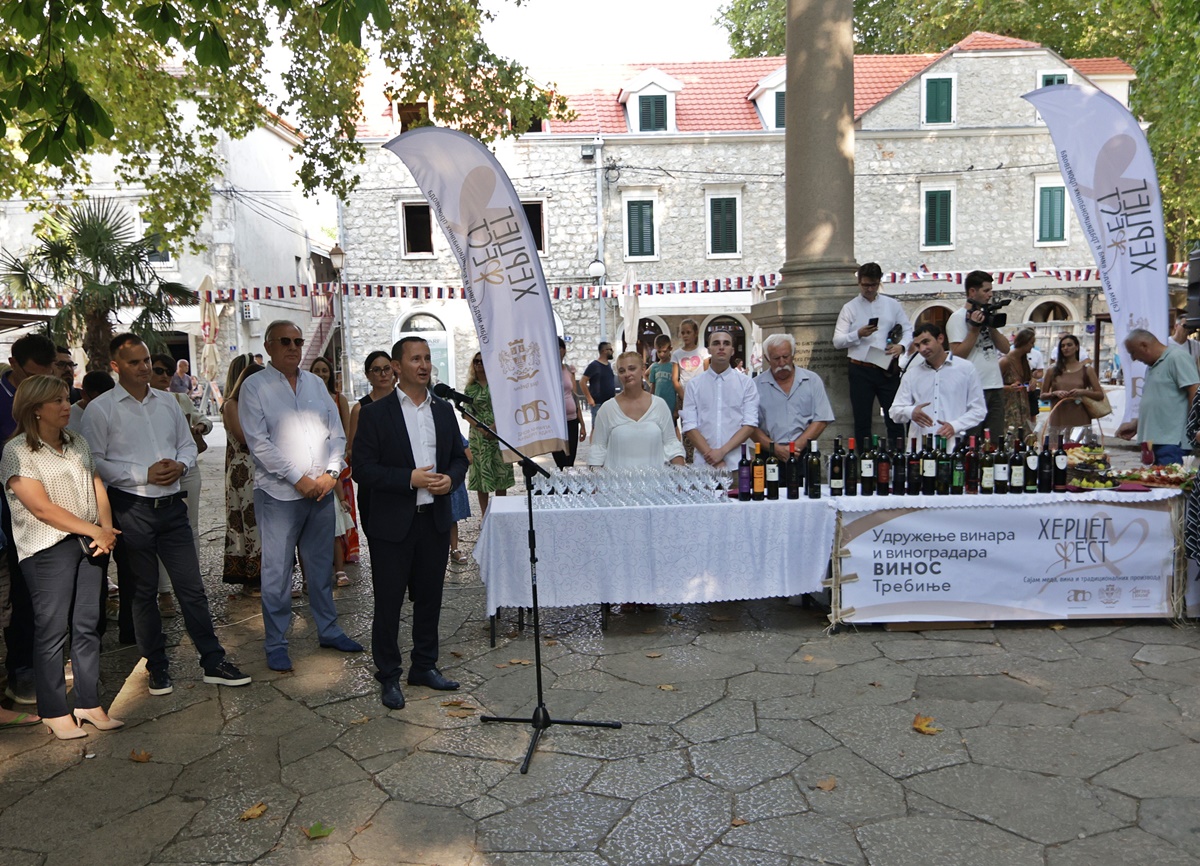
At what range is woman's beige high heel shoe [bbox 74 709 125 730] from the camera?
4539 mm

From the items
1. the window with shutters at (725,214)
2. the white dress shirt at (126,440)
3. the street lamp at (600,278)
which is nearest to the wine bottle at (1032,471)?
the white dress shirt at (126,440)

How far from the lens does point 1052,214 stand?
26.5 m

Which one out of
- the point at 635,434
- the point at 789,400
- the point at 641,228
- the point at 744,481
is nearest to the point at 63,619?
the point at 635,434

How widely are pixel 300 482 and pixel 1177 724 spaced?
14.6 ft

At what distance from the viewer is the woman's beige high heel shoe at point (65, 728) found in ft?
14.7

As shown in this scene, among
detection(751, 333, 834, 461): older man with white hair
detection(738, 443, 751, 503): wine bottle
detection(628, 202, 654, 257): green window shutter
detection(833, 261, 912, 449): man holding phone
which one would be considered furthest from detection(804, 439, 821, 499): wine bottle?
detection(628, 202, 654, 257): green window shutter

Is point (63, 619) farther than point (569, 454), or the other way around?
point (569, 454)

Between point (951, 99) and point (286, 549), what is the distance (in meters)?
25.6

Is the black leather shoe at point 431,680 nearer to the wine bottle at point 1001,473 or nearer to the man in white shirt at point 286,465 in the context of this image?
the man in white shirt at point 286,465

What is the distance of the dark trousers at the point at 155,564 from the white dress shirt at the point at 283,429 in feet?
1.64

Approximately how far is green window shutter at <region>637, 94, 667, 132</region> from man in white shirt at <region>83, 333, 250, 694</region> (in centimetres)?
2346

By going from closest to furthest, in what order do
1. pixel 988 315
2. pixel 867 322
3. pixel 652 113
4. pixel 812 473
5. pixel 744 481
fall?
pixel 744 481, pixel 812 473, pixel 988 315, pixel 867 322, pixel 652 113

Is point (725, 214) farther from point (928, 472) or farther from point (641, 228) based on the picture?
point (928, 472)

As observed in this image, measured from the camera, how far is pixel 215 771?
4070mm
